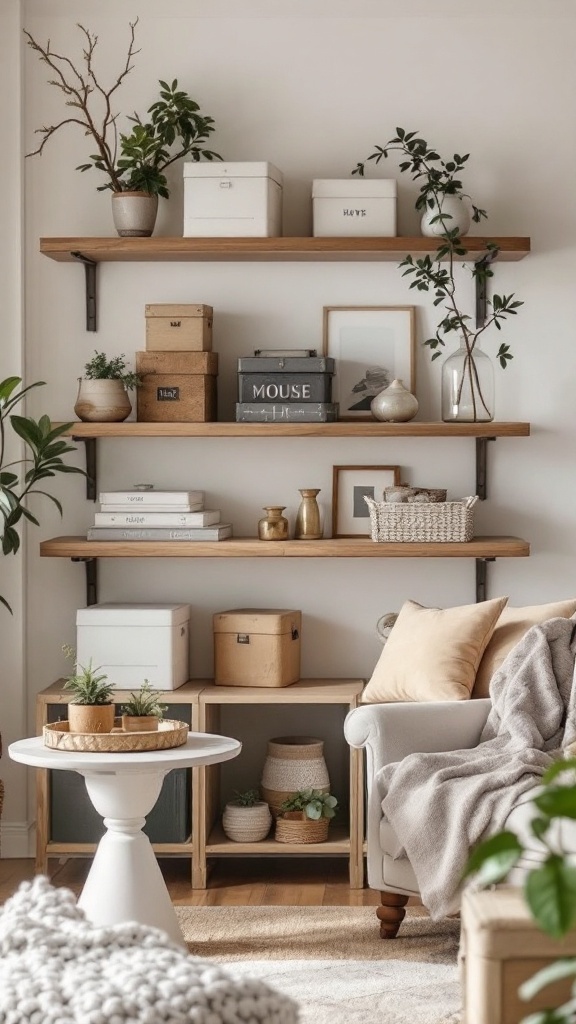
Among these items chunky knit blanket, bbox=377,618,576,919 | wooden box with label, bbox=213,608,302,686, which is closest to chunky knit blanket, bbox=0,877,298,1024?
chunky knit blanket, bbox=377,618,576,919

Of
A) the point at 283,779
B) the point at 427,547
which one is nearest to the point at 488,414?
the point at 427,547

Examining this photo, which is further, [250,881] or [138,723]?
[250,881]

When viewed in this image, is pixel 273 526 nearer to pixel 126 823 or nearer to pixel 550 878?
pixel 126 823

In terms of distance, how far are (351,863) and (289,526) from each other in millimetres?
1074

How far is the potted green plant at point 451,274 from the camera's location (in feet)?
12.6

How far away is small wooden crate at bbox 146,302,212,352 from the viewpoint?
3936 millimetres

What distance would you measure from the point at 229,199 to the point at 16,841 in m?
2.16

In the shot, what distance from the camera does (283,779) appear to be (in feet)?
12.7

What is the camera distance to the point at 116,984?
1.78 m

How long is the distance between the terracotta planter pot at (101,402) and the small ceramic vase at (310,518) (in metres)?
0.63

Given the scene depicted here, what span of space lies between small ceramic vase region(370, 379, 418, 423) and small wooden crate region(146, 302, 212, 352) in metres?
0.58

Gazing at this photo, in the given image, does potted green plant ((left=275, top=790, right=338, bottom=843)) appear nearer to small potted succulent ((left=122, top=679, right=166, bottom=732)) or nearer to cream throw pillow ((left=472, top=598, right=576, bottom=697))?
cream throw pillow ((left=472, top=598, right=576, bottom=697))

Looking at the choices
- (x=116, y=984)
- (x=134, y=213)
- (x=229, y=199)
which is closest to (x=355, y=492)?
(x=229, y=199)

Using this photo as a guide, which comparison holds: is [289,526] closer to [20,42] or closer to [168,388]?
[168,388]
